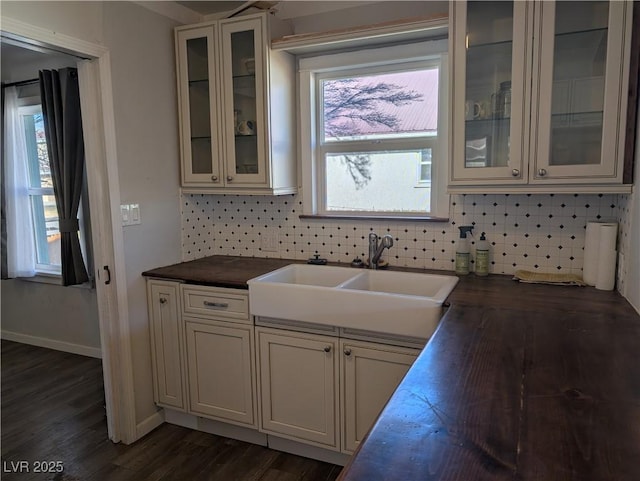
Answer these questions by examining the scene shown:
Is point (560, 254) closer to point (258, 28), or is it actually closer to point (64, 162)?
point (258, 28)

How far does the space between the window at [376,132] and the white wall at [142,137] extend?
2.64 ft

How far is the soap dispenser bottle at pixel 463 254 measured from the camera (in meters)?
2.30

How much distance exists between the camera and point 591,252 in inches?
79.8

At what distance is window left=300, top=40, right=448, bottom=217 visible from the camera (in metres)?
2.42

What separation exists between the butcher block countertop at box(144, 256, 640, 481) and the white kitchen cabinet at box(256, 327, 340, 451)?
0.72 meters

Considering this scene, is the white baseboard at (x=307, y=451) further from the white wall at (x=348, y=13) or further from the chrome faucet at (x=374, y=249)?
the white wall at (x=348, y=13)

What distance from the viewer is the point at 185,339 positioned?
97.9 inches

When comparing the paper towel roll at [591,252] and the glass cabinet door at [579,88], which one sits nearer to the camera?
the glass cabinet door at [579,88]

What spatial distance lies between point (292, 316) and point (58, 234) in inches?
104

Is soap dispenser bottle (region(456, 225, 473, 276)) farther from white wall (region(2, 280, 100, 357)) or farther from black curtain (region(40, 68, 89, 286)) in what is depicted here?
white wall (region(2, 280, 100, 357))

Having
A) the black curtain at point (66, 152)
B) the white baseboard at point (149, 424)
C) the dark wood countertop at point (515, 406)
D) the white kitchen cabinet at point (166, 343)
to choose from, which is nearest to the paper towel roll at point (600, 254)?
the dark wood countertop at point (515, 406)

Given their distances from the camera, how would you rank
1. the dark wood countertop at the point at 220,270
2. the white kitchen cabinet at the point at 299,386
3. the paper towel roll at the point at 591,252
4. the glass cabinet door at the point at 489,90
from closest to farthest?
the glass cabinet door at the point at 489,90
the paper towel roll at the point at 591,252
the white kitchen cabinet at the point at 299,386
the dark wood countertop at the point at 220,270

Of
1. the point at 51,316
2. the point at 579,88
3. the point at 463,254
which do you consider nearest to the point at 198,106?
the point at 463,254

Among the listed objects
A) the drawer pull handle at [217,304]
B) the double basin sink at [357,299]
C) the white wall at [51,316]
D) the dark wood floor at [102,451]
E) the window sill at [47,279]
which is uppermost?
the double basin sink at [357,299]
